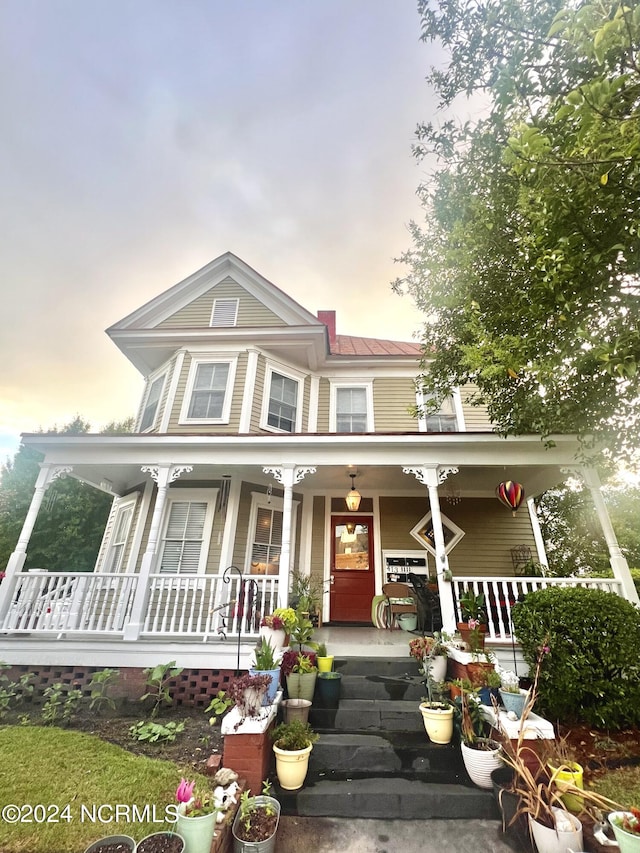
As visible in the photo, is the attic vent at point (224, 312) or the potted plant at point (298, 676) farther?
the attic vent at point (224, 312)

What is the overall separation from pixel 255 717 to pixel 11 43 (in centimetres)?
1220

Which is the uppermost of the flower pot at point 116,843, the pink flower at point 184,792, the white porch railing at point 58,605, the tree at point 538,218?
the tree at point 538,218

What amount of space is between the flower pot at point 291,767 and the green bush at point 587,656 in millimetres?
2907

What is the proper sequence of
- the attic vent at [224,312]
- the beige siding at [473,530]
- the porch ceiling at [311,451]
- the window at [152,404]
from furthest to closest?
the attic vent at [224,312] → the window at [152,404] → the beige siding at [473,530] → the porch ceiling at [311,451]

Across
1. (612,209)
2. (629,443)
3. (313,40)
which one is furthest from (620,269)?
(313,40)

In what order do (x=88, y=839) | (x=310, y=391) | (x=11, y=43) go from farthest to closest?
(x=310, y=391), (x=11, y=43), (x=88, y=839)

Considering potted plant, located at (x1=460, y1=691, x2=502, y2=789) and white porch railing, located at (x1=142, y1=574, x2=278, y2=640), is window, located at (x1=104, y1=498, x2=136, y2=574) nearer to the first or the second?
white porch railing, located at (x1=142, y1=574, x2=278, y2=640)

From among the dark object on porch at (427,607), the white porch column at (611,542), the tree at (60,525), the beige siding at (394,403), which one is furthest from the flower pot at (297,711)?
the tree at (60,525)

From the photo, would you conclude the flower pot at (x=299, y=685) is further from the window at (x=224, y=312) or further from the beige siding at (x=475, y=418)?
the window at (x=224, y=312)

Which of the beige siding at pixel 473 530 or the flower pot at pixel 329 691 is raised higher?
the beige siding at pixel 473 530

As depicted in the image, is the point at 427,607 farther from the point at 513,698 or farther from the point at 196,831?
the point at 196,831

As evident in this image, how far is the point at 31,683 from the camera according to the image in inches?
201

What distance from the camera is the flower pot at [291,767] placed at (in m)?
3.07

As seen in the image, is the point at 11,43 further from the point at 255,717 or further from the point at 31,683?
the point at 255,717
